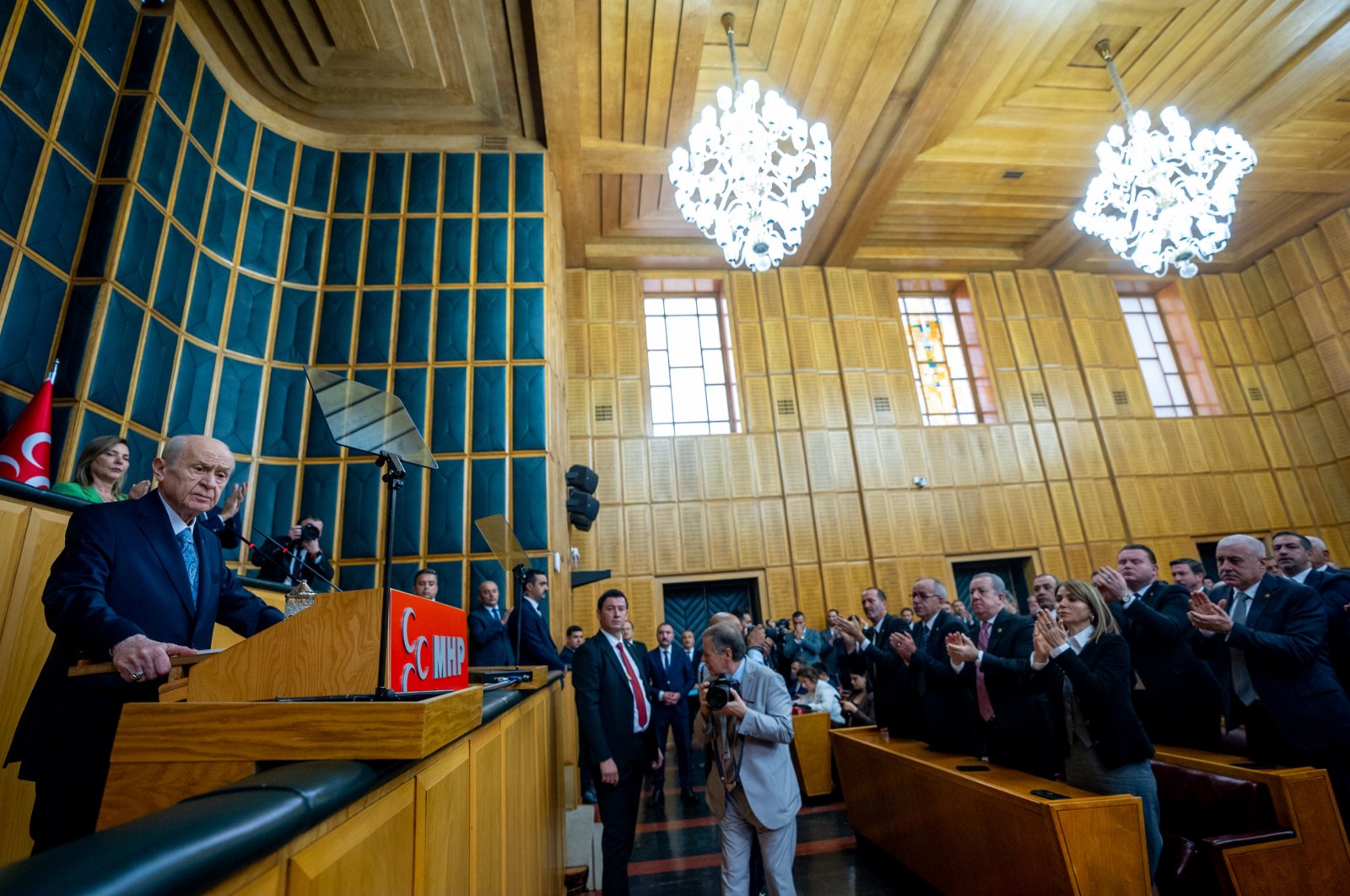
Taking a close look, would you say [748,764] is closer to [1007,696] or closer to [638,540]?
[1007,696]

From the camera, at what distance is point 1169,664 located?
327cm

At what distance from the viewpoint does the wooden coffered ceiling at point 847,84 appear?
22.6ft

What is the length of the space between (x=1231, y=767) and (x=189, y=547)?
3.90m

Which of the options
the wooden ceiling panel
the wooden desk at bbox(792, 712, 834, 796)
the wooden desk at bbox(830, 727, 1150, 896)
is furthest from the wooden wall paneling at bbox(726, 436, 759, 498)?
the wooden desk at bbox(830, 727, 1150, 896)

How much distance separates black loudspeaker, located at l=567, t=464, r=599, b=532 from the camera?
7785 millimetres

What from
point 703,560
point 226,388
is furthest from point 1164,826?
point 226,388

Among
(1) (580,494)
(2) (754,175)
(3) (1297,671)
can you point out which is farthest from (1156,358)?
(3) (1297,671)

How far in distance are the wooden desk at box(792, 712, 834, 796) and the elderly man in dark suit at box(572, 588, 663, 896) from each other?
204 cm

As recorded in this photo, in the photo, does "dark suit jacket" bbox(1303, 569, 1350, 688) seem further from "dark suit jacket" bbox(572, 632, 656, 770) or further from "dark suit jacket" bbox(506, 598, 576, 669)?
"dark suit jacket" bbox(506, 598, 576, 669)

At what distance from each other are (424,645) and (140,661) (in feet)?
1.86

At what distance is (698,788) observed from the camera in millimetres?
5902

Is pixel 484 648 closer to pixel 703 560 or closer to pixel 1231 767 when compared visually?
pixel 1231 767

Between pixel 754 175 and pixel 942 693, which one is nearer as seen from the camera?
pixel 942 693

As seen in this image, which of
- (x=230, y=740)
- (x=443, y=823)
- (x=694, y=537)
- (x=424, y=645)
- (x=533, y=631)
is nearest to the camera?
(x=230, y=740)
